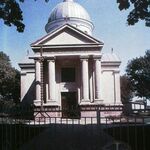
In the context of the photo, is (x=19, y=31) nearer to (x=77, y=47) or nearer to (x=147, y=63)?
(x=77, y=47)

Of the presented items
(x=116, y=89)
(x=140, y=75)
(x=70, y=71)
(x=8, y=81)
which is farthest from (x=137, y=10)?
(x=140, y=75)

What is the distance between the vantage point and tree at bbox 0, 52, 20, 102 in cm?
5212

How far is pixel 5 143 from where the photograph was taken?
1339 centimetres

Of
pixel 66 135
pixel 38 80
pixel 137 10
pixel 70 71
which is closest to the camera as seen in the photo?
pixel 137 10

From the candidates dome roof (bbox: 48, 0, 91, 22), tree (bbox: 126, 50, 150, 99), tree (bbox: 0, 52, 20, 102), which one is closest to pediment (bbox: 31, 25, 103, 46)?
dome roof (bbox: 48, 0, 91, 22)

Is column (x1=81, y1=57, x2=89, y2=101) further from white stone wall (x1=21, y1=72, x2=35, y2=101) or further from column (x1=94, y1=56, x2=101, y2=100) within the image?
white stone wall (x1=21, y1=72, x2=35, y2=101)

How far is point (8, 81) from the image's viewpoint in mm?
52812

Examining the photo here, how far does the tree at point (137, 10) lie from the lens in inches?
452

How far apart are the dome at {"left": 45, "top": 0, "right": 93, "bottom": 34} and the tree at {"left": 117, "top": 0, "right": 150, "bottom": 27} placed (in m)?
34.3

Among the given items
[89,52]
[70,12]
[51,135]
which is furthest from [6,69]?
[51,135]

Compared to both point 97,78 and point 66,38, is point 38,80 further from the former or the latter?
point 97,78

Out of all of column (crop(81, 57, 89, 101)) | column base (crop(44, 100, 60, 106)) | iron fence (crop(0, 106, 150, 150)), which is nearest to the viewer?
iron fence (crop(0, 106, 150, 150))

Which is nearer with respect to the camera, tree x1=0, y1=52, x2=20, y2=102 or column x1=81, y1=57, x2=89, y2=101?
column x1=81, y1=57, x2=89, y2=101

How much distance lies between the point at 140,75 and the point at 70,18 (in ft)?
58.8
